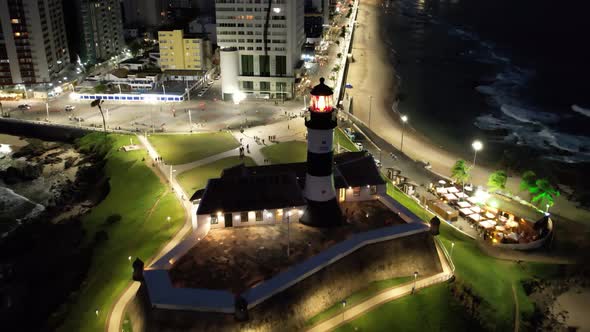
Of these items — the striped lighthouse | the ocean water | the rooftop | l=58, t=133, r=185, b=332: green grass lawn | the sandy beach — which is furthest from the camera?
the ocean water

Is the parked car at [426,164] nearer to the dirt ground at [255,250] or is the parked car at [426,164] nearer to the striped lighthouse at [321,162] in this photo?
the dirt ground at [255,250]

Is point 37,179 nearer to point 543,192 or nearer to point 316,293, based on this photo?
point 316,293

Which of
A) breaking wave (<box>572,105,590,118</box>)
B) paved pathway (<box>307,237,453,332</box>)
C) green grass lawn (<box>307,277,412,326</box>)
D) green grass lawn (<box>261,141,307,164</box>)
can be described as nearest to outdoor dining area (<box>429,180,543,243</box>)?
paved pathway (<box>307,237,453,332</box>)

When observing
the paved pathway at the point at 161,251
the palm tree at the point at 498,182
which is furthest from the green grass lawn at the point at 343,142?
the paved pathway at the point at 161,251

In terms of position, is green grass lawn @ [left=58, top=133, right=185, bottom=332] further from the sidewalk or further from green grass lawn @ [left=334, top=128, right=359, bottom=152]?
green grass lawn @ [left=334, top=128, right=359, bottom=152]

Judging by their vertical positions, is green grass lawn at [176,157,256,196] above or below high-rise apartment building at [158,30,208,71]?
below

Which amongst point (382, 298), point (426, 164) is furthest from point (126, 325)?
point (426, 164)
